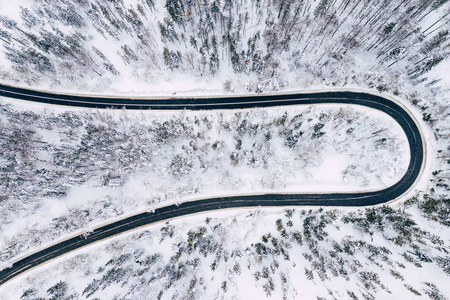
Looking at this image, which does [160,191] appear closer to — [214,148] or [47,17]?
[214,148]

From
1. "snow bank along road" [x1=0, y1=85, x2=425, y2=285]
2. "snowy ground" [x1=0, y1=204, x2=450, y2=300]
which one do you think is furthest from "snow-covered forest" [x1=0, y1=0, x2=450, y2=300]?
"snow bank along road" [x1=0, y1=85, x2=425, y2=285]

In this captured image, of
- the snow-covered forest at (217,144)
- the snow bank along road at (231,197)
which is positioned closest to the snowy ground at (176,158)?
the snow-covered forest at (217,144)

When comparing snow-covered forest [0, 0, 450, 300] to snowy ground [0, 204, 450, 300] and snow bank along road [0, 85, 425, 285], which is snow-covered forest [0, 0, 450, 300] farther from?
snow bank along road [0, 85, 425, 285]

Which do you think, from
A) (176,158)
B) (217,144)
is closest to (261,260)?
(217,144)

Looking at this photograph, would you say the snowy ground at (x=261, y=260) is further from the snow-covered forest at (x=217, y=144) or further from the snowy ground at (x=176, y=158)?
the snowy ground at (x=176, y=158)

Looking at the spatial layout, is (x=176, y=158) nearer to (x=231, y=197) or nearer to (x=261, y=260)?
(x=231, y=197)

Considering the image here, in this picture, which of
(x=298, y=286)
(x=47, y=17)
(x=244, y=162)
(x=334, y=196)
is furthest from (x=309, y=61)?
(x=47, y=17)
